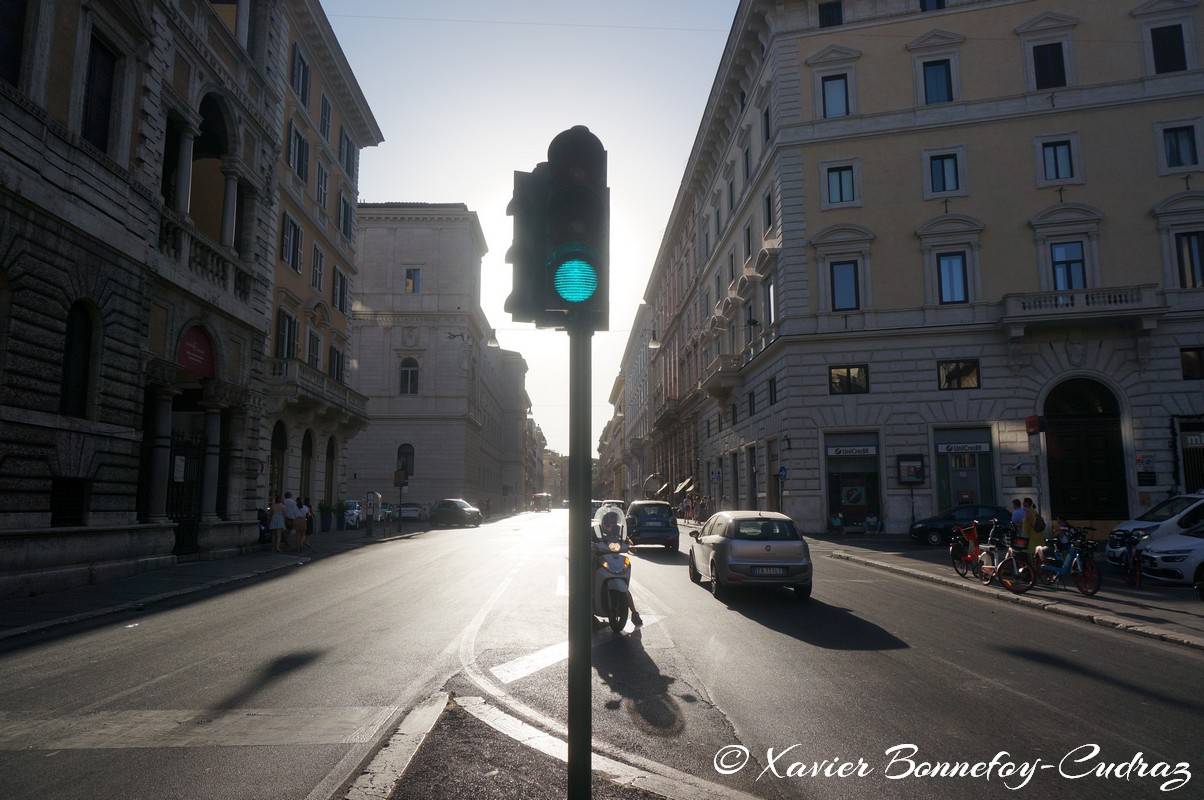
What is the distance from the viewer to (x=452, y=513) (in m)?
46.6

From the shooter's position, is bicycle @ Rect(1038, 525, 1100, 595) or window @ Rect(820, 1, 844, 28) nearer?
bicycle @ Rect(1038, 525, 1100, 595)

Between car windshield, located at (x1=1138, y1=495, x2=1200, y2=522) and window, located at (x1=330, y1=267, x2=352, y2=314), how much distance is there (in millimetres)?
30524

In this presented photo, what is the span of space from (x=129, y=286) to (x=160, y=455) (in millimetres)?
4160

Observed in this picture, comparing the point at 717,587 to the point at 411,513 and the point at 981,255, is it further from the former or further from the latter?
the point at 411,513

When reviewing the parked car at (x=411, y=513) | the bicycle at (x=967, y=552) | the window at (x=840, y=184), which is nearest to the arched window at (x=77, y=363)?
the bicycle at (x=967, y=552)

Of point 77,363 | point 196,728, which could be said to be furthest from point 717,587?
point 77,363

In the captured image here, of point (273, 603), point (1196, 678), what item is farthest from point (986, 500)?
point (273, 603)

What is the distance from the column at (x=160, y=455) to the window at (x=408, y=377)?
36.9m

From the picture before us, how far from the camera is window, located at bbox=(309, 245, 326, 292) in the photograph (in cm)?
3134

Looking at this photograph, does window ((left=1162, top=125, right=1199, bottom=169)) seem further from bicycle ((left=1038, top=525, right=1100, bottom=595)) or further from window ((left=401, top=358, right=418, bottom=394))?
window ((left=401, top=358, right=418, bottom=394))

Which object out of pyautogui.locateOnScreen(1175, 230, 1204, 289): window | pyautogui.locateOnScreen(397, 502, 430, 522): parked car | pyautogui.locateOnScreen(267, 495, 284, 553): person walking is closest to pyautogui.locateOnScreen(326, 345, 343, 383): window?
pyautogui.locateOnScreen(267, 495, 284, 553): person walking

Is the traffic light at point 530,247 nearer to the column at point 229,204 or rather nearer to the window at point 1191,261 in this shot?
the column at point 229,204

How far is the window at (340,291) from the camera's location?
114 feet

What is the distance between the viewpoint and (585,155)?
352 centimetres
